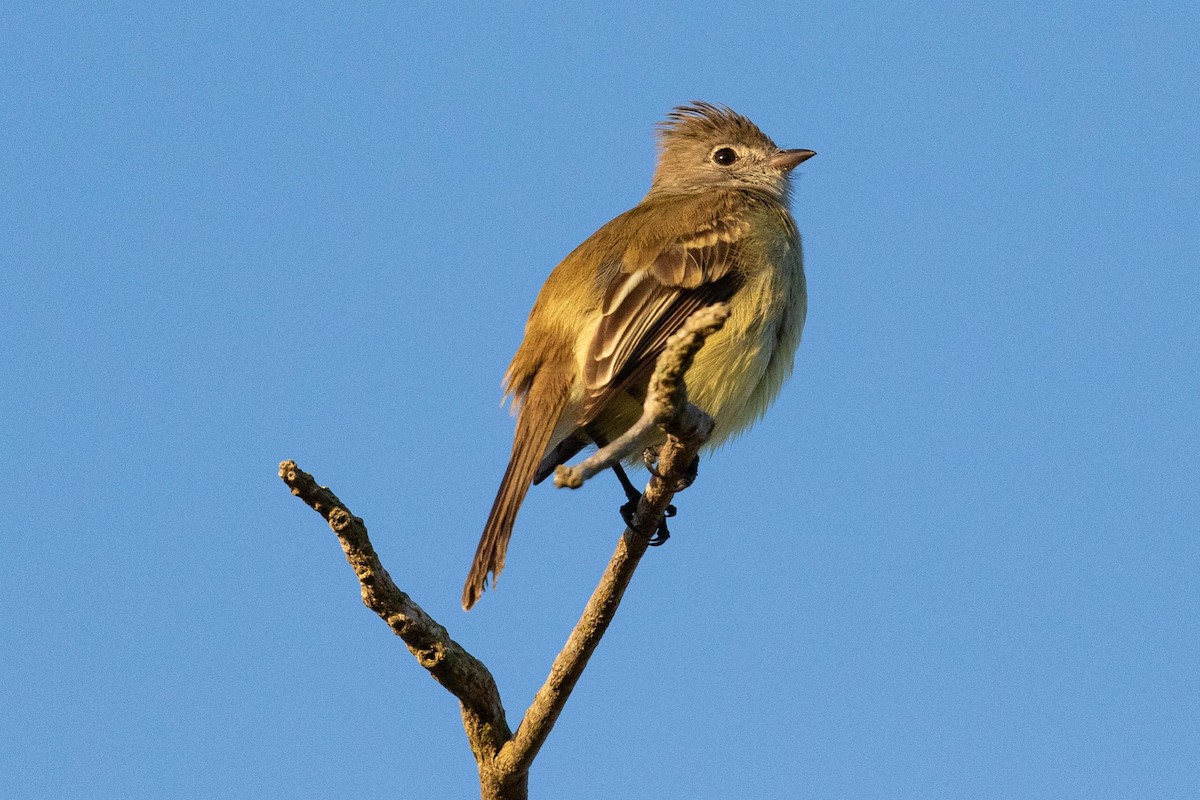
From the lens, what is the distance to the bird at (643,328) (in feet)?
20.0

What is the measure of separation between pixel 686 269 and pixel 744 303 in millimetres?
338

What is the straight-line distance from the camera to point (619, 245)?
6918 mm

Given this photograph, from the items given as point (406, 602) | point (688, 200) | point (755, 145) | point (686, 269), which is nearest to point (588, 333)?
point (686, 269)

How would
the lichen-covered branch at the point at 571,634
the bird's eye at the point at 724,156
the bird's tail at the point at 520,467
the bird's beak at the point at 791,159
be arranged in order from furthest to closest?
the bird's eye at the point at 724,156 < the bird's beak at the point at 791,159 < the bird's tail at the point at 520,467 < the lichen-covered branch at the point at 571,634

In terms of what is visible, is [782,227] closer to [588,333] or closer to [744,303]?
[744,303]

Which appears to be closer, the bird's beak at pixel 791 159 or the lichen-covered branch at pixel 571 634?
the lichen-covered branch at pixel 571 634

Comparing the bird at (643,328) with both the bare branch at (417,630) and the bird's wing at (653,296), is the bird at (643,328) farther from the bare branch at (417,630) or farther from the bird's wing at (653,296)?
the bare branch at (417,630)

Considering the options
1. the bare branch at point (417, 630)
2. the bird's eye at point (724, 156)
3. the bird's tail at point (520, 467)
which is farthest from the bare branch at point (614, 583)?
the bird's eye at point (724, 156)

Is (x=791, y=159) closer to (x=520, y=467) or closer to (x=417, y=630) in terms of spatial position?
(x=520, y=467)

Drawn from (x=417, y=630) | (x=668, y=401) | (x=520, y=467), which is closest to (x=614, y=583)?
(x=417, y=630)

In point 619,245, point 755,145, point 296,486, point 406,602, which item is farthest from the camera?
point 755,145

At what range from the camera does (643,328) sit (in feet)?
20.4

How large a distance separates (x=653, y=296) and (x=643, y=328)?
0.86ft

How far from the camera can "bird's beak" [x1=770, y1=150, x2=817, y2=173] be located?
8859mm
